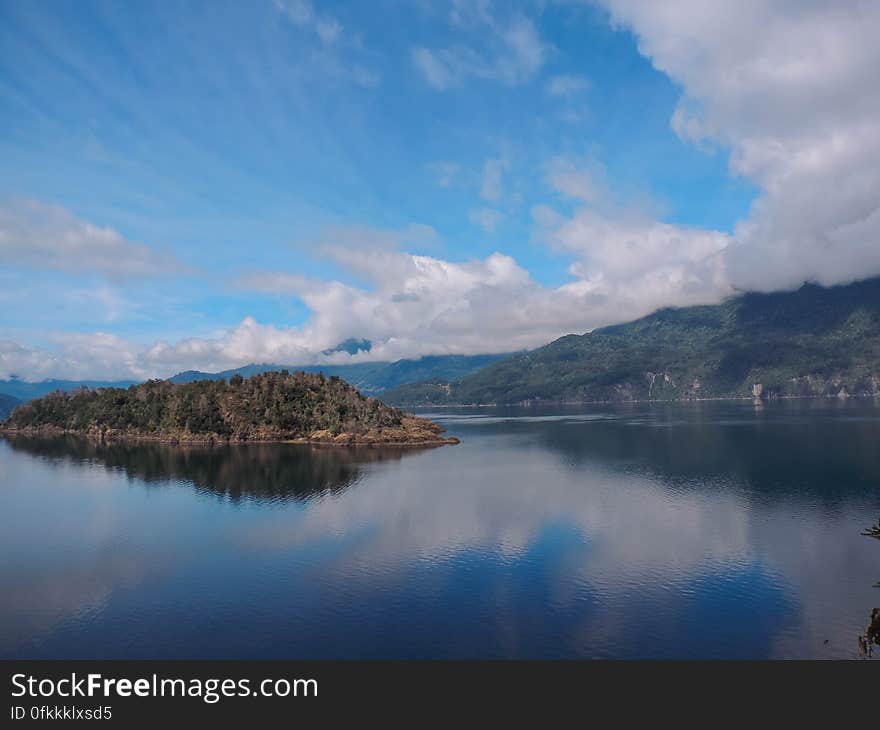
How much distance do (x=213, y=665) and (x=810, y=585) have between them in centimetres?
6830

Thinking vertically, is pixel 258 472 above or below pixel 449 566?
above

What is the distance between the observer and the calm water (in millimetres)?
53125

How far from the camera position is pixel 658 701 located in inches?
1683

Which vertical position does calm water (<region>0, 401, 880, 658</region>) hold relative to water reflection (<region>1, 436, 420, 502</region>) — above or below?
below

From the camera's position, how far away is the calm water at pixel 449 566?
174 feet

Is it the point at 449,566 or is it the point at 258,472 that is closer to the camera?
the point at 449,566

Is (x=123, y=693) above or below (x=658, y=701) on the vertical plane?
above

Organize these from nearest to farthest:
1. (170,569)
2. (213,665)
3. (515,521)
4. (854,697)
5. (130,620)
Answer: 1. (854,697)
2. (213,665)
3. (130,620)
4. (170,569)
5. (515,521)

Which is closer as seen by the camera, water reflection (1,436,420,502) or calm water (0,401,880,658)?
calm water (0,401,880,658)

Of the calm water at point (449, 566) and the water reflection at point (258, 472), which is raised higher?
the water reflection at point (258, 472)

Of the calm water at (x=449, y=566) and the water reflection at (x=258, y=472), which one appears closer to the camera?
the calm water at (x=449, y=566)

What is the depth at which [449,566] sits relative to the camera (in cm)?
7456

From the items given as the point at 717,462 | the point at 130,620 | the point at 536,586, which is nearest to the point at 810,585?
the point at 536,586

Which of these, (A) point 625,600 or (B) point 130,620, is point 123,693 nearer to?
(B) point 130,620
